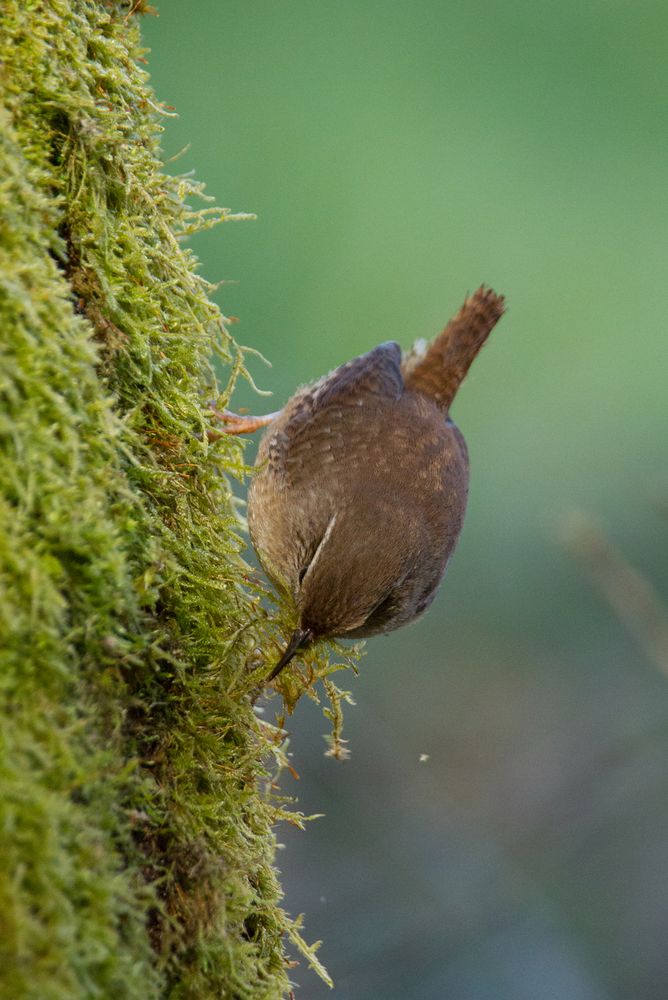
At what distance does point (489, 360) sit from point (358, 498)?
3.55 m

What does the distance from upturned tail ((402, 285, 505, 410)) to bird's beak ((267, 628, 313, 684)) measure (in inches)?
52.0

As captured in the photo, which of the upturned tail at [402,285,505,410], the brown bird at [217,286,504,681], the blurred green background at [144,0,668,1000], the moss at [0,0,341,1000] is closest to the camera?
the moss at [0,0,341,1000]

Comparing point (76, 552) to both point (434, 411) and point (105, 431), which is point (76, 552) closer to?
point (105, 431)

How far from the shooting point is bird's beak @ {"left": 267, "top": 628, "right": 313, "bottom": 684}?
7.22 feet

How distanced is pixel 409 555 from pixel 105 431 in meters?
1.53

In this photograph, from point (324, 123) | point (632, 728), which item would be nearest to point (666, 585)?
point (632, 728)

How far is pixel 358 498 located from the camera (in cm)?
281

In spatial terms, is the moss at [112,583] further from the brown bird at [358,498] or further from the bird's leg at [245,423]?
the bird's leg at [245,423]

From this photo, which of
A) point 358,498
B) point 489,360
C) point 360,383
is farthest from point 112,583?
point 489,360

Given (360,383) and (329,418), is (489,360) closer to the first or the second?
(360,383)

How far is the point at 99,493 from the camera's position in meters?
1.40

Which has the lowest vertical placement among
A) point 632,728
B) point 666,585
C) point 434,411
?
point 632,728

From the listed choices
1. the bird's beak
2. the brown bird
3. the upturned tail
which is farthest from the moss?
the upturned tail

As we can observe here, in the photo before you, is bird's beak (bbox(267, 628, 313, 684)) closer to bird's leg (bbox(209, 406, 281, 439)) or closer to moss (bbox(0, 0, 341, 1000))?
moss (bbox(0, 0, 341, 1000))
